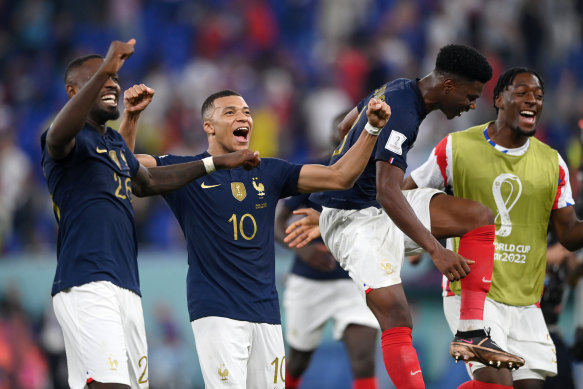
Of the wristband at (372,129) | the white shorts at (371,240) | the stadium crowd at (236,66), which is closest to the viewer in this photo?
the wristband at (372,129)

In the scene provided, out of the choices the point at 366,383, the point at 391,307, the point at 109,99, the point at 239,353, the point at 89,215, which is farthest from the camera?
the point at 366,383

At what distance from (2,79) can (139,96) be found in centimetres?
1031

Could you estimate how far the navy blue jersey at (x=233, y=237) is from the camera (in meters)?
5.82

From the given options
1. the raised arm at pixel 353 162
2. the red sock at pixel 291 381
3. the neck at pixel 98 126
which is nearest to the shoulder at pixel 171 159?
the neck at pixel 98 126

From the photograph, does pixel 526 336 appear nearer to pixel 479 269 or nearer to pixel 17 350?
pixel 479 269

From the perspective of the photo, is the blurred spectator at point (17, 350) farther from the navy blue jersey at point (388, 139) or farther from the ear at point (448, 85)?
the ear at point (448, 85)

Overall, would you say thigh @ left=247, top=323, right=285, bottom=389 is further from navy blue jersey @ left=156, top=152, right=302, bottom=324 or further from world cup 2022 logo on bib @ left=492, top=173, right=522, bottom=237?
world cup 2022 logo on bib @ left=492, top=173, right=522, bottom=237

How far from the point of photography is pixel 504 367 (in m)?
5.79

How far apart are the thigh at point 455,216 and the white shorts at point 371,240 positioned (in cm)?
7

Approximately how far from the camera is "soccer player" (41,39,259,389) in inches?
199

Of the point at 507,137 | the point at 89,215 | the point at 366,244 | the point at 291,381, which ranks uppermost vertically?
the point at 507,137

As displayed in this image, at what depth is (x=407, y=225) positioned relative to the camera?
5.80 metres

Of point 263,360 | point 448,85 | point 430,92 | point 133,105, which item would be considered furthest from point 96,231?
point 448,85

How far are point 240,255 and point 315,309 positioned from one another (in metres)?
3.26
